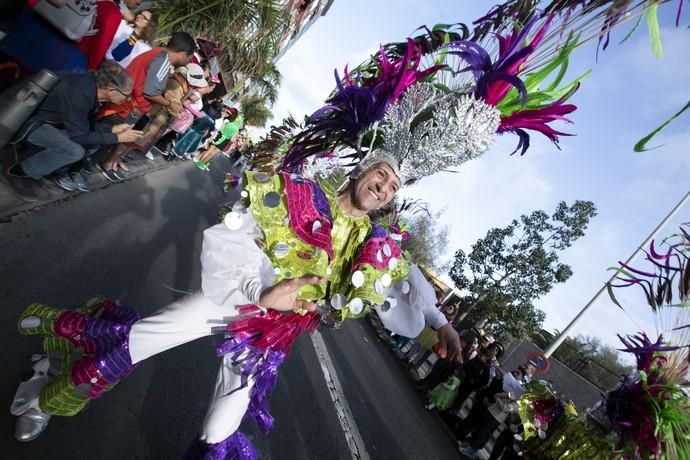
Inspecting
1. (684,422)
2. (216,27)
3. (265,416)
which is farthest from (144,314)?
(216,27)

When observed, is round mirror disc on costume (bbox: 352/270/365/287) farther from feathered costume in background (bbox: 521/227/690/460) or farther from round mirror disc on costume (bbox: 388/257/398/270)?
feathered costume in background (bbox: 521/227/690/460)

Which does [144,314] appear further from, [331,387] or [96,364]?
[331,387]

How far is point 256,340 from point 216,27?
23.2 feet

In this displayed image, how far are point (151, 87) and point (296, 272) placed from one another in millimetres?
3851

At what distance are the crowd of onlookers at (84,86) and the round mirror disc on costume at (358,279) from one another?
2817 millimetres

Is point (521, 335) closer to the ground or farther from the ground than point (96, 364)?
farther from the ground

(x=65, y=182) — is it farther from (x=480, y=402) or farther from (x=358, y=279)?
(x=480, y=402)

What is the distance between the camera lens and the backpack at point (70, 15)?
271 cm

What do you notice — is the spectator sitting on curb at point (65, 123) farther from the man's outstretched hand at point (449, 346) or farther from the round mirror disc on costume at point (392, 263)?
the man's outstretched hand at point (449, 346)

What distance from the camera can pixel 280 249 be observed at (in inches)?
66.5

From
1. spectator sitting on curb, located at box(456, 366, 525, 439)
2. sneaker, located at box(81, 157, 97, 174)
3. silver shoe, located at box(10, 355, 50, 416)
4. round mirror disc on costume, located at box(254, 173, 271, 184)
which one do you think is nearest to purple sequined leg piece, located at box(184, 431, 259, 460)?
silver shoe, located at box(10, 355, 50, 416)

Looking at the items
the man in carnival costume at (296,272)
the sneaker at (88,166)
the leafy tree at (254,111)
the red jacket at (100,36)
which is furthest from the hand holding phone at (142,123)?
the leafy tree at (254,111)

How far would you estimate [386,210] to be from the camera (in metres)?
2.35

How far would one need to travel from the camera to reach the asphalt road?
1823mm
